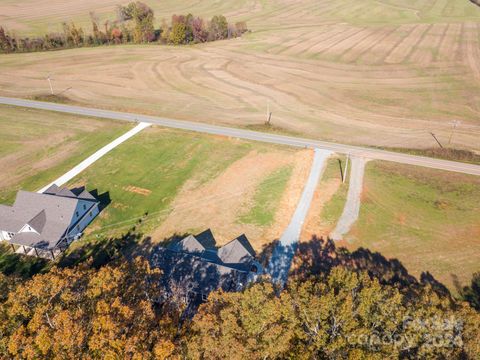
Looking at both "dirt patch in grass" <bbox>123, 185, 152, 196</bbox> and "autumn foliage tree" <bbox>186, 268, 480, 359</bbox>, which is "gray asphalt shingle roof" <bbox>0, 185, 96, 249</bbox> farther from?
"autumn foliage tree" <bbox>186, 268, 480, 359</bbox>

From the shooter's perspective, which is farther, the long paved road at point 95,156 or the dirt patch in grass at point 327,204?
the long paved road at point 95,156

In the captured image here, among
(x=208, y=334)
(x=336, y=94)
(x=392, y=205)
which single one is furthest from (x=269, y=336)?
(x=336, y=94)

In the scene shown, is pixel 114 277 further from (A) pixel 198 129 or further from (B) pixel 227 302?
(A) pixel 198 129

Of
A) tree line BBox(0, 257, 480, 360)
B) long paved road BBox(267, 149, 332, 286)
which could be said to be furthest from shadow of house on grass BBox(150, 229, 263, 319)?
tree line BBox(0, 257, 480, 360)

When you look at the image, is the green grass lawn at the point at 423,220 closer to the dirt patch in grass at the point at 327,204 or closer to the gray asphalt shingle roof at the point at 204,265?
the dirt patch in grass at the point at 327,204

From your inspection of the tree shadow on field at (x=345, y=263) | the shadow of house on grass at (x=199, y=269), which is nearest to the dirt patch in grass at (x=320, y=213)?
the tree shadow on field at (x=345, y=263)

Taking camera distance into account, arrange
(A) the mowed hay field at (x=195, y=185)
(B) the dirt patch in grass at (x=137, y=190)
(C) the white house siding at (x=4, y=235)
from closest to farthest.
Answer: (C) the white house siding at (x=4, y=235), (A) the mowed hay field at (x=195, y=185), (B) the dirt patch in grass at (x=137, y=190)

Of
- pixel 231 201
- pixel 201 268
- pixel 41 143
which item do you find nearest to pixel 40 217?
pixel 201 268
